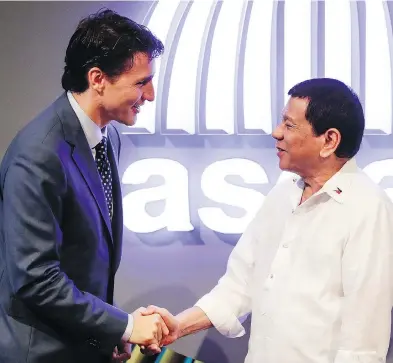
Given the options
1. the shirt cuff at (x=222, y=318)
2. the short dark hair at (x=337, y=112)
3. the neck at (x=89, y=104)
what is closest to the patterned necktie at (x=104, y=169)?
the neck at (x=89, y=104)

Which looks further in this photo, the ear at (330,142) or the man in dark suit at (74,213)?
the ear at (330,142)

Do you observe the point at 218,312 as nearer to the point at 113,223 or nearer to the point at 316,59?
the point at 113,223

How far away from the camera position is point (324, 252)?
2150mm

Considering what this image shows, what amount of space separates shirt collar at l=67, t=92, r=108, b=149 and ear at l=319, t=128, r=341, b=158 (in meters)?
0.73

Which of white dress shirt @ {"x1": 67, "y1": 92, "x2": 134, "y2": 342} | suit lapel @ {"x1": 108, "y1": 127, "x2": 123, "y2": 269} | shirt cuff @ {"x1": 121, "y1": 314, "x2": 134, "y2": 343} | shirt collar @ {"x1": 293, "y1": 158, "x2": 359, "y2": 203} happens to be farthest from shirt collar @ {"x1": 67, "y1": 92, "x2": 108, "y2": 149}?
shirt collar @ {"x1": 293, "y1": 158, "x2": 359, "y2": 203}

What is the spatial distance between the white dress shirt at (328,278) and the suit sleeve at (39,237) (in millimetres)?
667

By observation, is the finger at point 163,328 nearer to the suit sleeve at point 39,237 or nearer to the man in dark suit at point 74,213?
the man in dark suit at point 74,213

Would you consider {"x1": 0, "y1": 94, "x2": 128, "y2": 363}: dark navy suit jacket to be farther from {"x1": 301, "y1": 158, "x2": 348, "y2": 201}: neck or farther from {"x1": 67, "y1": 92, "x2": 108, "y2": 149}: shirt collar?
{"x1": 301, "y1": 158, "x2": 348, "y2": 201}: neck

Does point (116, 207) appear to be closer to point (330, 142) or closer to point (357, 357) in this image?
point (330, 142)

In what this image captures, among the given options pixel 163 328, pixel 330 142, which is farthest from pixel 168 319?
pixel 330 142

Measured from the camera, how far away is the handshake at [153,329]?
2054 mm

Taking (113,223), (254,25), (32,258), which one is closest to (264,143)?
(254,25)

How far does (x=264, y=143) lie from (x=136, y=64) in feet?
3.14

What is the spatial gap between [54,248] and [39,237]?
51mm
